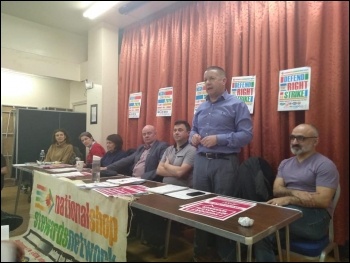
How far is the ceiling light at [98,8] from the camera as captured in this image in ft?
2.10

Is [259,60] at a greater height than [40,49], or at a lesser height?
greater

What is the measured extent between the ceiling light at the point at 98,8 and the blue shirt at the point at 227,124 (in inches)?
40.3

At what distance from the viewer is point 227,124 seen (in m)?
1.66

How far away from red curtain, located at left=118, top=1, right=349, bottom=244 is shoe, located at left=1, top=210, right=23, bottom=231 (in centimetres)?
56

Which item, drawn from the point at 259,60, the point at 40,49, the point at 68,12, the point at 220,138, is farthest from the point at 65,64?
the point at 259,60

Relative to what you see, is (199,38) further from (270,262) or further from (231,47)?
(270,262)

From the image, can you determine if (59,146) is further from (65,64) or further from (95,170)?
(95,170)

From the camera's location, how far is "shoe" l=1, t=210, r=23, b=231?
28.3 inches

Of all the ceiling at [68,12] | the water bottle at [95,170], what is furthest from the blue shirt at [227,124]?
the ceiling at [68,12]

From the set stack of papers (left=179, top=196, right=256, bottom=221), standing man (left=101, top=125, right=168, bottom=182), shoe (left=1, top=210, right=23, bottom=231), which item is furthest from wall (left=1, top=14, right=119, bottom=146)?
standing man (left=101, top=125, right=168, bottom=182)

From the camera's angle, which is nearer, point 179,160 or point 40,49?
point 40,49

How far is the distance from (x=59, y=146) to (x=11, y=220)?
30cm

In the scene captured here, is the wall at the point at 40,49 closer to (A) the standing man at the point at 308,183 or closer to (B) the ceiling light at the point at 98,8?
(B) the ceiling light at the point at 98,8

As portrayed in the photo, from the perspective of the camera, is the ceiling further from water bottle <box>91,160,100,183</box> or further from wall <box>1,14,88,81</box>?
water bottle <box>91,160,100,183</box>
